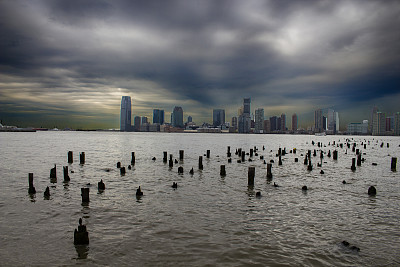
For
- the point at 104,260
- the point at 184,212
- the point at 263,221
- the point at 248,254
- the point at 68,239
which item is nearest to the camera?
the point at 104,260

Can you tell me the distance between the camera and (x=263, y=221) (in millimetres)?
13688

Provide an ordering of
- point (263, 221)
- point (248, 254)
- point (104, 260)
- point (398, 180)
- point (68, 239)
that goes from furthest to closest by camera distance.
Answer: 1. point (398, 180)
2. point (263, 221)
3. point (68, 239)
4. point (248, 254)
5. point (104, 260)

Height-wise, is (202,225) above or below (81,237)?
below

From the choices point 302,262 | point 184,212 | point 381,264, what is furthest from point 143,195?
point 381,264

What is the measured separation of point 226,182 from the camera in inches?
969

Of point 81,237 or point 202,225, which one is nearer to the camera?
point 81,237

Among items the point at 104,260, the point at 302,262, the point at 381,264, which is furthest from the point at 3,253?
the point at 381,264

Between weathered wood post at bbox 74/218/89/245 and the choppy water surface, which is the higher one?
weathered wood post at bbox 74/218/89/245

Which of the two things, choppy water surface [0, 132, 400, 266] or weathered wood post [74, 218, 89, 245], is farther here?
weathered wood post [74, 218, 89, 245]

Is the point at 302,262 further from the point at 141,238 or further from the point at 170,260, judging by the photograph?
the point at 141,238

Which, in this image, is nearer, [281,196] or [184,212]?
[184,212]

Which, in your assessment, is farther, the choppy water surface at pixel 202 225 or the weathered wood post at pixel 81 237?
the weathered wood post at pixel 81 237

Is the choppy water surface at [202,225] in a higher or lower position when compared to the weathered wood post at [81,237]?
lower

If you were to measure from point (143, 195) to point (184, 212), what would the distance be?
15.9 ft
